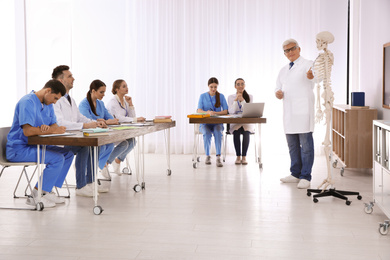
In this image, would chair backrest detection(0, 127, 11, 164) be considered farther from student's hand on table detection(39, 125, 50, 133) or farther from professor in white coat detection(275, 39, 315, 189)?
professor in white coat detection(275, 39, 315, 189)

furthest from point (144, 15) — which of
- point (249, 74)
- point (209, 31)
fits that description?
point (249, 74)

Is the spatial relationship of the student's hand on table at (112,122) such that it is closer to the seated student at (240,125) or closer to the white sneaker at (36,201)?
the white sneaker at (36,201)

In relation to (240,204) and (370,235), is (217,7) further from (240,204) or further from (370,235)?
(370,235)

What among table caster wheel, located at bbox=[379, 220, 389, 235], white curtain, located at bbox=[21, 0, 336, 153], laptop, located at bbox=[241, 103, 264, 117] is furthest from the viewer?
white curtain, located at bbox=[21, 0, 336, 153]

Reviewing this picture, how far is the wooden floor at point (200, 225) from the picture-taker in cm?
311

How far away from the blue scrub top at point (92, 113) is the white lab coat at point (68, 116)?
0.30 m

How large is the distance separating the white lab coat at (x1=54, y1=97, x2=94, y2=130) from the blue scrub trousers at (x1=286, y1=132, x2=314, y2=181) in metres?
2.14

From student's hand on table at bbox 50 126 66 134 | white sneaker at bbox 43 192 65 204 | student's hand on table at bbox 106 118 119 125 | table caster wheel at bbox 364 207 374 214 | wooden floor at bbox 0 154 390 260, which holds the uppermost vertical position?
student's hand on table at bbox 106 118 119 125

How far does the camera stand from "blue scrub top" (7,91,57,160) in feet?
13.2

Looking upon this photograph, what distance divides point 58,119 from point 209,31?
398cm

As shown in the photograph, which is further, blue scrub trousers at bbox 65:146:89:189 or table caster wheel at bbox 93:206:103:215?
blue scrub trousers at bbox 65:146:89:189

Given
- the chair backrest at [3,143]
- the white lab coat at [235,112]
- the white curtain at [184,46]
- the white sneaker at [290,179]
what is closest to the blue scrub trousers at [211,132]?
the white lab coat at [235,112]

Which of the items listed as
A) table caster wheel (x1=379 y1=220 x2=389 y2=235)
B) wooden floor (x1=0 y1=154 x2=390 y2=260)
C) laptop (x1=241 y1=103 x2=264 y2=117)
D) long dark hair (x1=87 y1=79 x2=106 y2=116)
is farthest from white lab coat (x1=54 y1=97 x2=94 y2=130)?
table caster wheel (x1=379 y1=220 x2=389 y2=235)

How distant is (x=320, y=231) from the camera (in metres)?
3.54
